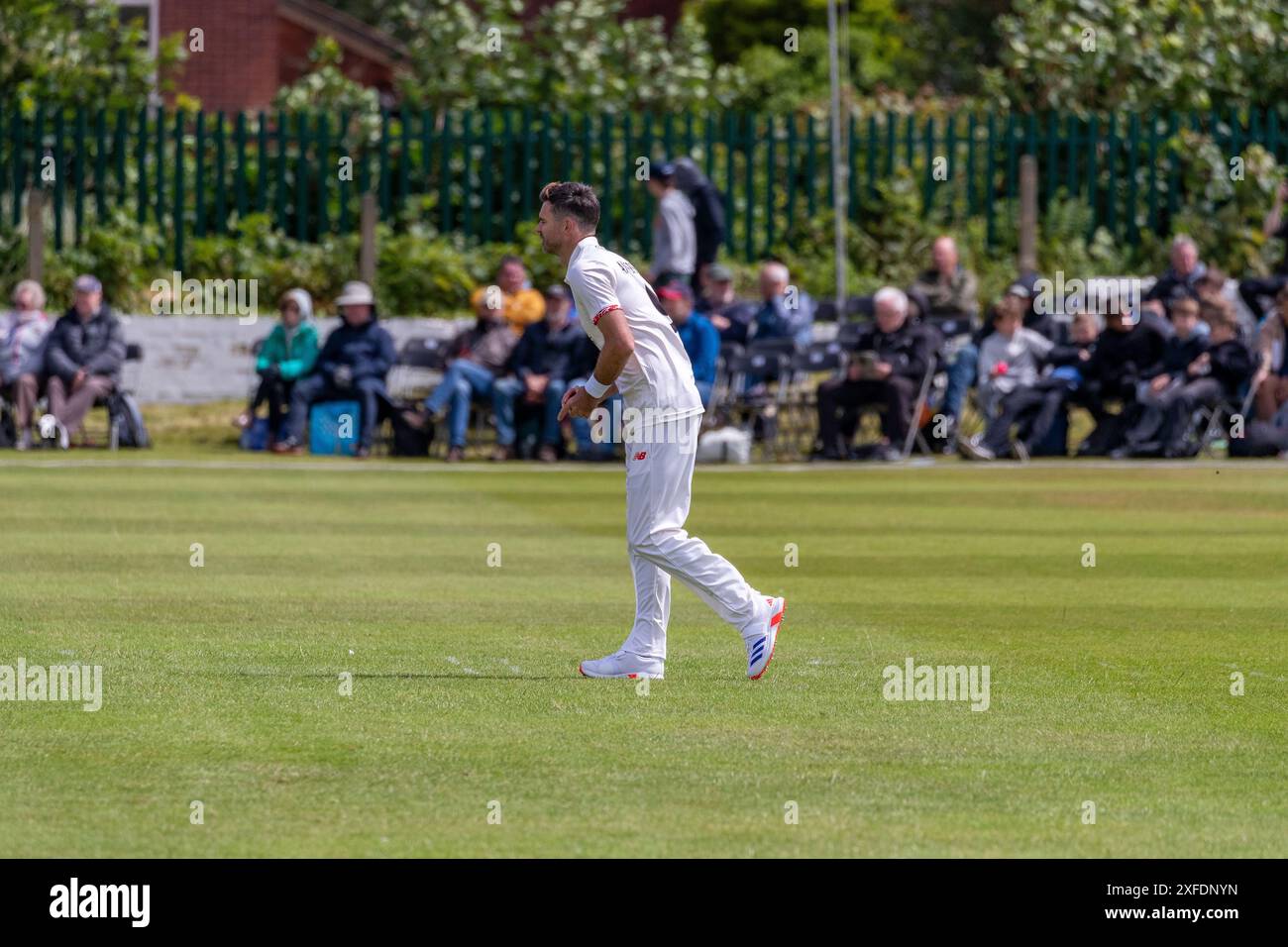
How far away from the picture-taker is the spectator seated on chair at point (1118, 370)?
74.3ft

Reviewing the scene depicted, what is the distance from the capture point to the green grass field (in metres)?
6.96

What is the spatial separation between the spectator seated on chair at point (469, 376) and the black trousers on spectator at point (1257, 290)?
7.41 m

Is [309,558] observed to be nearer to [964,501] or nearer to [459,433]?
[964,501]

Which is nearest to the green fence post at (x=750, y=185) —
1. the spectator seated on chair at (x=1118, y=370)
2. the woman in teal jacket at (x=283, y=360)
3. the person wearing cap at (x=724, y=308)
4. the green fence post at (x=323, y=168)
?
the person wearing cap at (x=724, y=308)

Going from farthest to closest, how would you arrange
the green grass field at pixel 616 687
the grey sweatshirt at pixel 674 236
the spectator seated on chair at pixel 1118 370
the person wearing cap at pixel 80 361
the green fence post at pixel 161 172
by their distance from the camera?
the green fence post at pixel 161 172, the grey sweatshirt at pixel 674 236, the person wearing cap at pixel 80 361, the spectator seated on chair at pixel 1118 370, the green grass field at pixel 616 687

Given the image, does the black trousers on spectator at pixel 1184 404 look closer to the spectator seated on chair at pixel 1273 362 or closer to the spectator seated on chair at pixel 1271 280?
the spectator seated on chair at pixel 1273 362

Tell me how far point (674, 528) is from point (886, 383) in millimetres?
13067

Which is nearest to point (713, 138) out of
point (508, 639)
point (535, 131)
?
point (535, 131)

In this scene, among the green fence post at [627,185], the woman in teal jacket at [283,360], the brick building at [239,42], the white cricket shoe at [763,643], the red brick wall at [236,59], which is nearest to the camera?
the white cricket shoe at [763,643]

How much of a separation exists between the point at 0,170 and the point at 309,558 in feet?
51.0

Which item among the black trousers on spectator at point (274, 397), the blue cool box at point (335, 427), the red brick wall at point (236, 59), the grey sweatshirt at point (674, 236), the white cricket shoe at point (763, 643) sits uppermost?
the red brick wall at point (236, 59)

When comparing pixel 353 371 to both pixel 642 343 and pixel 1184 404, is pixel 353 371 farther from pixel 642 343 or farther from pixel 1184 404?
pixel 642 343

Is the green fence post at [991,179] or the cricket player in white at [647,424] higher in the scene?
the green fence post at [991,179]

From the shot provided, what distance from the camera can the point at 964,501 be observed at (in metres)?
18.6
